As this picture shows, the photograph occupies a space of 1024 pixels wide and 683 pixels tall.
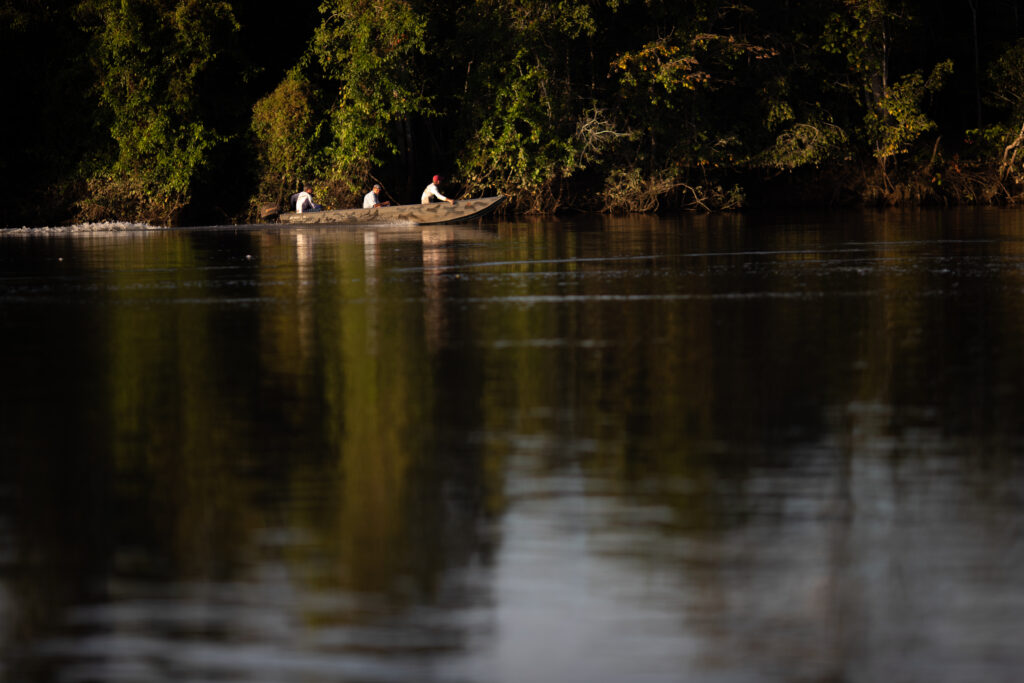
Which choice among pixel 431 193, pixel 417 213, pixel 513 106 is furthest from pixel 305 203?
pixel 513 106

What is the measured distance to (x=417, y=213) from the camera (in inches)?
1662

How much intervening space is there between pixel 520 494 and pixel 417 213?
34.9 m

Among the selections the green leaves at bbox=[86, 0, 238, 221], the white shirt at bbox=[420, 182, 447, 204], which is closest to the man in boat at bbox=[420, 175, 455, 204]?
the white shirt at bbox=[420, 182, 447, 204]

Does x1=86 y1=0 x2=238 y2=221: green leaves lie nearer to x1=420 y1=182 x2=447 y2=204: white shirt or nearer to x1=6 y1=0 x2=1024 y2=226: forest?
x1=6 y1=0 x2=1024 y2=226: forest

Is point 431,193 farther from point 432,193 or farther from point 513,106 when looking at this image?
point 513,106

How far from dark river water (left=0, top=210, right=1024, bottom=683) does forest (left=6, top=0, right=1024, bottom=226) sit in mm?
30961

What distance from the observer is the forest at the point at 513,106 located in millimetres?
47656

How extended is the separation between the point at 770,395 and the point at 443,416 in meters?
2.40

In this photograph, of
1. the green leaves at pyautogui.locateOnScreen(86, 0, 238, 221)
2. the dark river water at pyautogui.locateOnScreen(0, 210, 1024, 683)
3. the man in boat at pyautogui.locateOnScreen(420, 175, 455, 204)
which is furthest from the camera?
the green leaves at pyautogui.locateOnScreen(86, 0, 238, 221)

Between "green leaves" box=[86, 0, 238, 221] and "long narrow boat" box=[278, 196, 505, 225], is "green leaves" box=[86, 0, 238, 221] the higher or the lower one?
the higher one

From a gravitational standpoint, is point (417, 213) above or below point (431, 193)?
below

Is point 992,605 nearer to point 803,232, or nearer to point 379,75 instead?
point 803,232

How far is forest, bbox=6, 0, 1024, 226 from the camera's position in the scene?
4766cm

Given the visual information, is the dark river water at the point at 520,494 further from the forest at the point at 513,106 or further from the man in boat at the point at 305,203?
the forest at the point at 513,106
